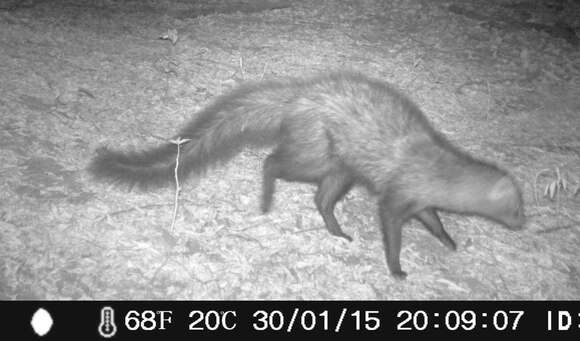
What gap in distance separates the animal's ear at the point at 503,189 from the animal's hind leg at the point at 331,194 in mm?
1306

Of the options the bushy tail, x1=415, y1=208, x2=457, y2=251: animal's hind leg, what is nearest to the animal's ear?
x1=415, y1=208, x2=457, y2=251: animal's hind leg

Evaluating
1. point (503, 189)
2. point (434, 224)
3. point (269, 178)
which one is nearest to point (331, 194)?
point (269, 178)

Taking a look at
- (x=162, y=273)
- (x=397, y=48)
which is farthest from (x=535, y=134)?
(x=162, y=273)

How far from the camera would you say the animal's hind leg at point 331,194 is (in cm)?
440

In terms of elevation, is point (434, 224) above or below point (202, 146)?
below

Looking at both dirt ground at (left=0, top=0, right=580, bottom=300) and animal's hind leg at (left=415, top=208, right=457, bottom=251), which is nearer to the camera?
dirt ground at (left=0, top=0, right=580, bottom=300)

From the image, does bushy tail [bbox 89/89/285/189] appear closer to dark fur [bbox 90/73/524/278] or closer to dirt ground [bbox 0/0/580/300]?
dark fur [bbox 90/73/524/278]

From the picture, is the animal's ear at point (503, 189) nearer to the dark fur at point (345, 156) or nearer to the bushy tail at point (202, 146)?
the dark fur at point (345, 156)

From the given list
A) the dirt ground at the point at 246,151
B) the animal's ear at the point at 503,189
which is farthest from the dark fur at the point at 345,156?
the dirt ground at the point at 246,151

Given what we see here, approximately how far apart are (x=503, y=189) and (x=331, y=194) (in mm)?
1563

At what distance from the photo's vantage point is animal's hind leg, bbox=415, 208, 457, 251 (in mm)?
4426

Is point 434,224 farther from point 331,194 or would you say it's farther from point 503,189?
point 331,194

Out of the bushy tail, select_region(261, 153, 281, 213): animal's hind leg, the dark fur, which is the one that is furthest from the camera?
select_region(261, 153, 281, 213): animal's hind leg

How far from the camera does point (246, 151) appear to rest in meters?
5.21
